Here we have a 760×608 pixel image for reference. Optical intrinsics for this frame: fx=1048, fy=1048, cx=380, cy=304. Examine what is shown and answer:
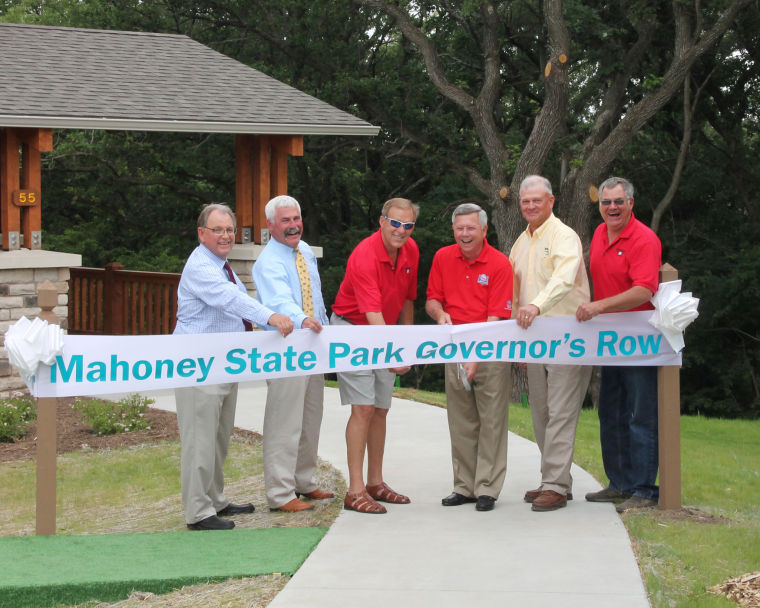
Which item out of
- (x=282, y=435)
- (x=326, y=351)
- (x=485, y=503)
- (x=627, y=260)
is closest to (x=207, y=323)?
(x=326, y=351)

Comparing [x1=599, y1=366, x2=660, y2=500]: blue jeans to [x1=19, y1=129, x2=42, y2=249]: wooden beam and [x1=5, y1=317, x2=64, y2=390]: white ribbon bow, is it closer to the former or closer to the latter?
[x1=5, y1=317, x2=64, y2=390]: white ribbon bow

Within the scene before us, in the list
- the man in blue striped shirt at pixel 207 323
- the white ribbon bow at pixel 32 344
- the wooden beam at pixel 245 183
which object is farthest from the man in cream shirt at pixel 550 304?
the wooden beam at pixel 245 183

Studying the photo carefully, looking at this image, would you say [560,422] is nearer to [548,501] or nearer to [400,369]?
[548,501]

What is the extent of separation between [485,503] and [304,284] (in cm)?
175

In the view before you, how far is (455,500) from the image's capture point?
663 centimetres

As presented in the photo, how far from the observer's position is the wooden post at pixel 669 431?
21.2 ft

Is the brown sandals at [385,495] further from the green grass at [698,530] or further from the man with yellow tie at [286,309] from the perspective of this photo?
the green grass at [698,530]

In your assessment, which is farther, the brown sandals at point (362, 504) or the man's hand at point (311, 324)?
the brown sandals at point (362, 504)

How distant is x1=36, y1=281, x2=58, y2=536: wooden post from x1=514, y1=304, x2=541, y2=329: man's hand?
2.71 m

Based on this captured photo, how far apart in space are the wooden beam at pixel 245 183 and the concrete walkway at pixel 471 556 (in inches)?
278

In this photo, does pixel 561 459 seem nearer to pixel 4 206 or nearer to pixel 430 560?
pixel 430 560

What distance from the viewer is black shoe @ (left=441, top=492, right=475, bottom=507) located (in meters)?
6.62

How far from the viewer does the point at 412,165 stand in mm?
25547

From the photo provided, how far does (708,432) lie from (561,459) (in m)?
7.70
